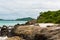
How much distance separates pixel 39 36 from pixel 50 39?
84.9 inches

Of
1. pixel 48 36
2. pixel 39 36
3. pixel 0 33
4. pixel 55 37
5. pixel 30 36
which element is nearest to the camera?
pixel 55 37

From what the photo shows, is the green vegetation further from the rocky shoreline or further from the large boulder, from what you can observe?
the large boulder

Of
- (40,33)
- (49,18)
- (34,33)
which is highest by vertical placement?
(40,33)

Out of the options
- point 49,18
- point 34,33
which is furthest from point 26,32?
point 49,18

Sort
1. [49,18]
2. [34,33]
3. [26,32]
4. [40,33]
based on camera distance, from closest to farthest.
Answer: [40,33]
[34,33]
[26,32]
[49,18]

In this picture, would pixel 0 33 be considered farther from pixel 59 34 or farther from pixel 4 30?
pixel 59 34

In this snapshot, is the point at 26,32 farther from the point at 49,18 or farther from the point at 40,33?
the point at 49,18

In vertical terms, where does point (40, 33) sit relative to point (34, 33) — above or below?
above

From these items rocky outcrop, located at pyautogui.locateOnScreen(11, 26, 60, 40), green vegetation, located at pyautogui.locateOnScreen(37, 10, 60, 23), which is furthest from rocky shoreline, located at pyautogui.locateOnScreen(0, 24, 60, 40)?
green vegetation, located at pyautogui.locateOnScreen(37, 10, 60, 23)

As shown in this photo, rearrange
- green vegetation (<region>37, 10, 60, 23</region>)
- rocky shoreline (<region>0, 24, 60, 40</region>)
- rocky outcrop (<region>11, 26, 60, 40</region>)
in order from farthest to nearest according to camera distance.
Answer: green vegetation (<region>37, 10, 60, 23</region>), rocky shoreline (<region>0, 24, 60, 40</region>), rocky outcrop (<region>11, 26, 60, 40</region>)

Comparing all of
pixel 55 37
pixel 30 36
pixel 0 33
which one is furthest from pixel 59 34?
pixel 0 33

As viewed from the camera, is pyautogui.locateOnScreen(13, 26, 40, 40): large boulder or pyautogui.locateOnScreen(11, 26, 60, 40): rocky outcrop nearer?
pyautogui.locateOnScreen(11, 26, 60, 40): rocky outcrop

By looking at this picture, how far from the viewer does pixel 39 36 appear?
1661 cm

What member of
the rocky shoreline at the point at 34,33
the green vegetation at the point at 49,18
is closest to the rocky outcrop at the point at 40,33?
the rocky shoreline at the point at 34,33
